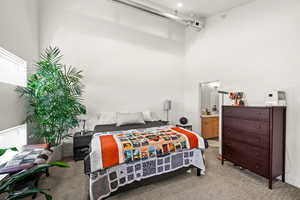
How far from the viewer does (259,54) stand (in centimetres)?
273

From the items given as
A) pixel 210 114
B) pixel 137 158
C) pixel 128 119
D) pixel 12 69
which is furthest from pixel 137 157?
pixel 210 114

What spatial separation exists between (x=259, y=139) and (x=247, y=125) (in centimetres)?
28

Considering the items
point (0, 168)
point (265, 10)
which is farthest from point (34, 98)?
point (265, 10)

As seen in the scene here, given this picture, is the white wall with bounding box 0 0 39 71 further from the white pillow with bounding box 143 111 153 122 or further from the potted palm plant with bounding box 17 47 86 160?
the white pillow with bounding box 143 111 153 122

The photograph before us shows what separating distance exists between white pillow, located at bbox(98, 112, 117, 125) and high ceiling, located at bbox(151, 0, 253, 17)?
10.3ft

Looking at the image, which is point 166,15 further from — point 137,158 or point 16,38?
point 137,158

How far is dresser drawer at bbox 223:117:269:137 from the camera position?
2.21 m

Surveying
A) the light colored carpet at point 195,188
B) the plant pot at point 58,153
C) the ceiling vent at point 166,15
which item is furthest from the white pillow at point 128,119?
the ceiling vent at point 166,15

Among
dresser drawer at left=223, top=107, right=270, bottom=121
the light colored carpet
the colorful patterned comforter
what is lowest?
the light colored carpet

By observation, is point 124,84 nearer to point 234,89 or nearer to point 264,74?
point 234,89

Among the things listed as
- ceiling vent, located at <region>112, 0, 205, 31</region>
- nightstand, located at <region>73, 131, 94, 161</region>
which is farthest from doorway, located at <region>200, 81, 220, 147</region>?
nightstand, located at <region>73, 131, 94, 161</region>

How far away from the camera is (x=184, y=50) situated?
4.82 metres

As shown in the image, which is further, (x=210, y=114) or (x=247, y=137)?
(x=210, y=114)

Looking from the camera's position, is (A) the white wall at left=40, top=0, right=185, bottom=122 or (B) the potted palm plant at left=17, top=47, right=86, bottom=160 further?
(A) the white wall at left=40, top=0, right=185, bottom=122
